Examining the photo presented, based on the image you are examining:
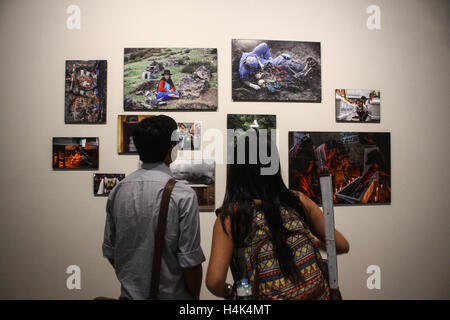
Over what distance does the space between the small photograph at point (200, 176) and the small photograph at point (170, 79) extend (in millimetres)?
441

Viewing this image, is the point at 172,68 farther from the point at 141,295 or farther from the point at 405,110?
the point at 405,110

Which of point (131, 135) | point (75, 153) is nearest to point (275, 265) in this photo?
point (131, 135)

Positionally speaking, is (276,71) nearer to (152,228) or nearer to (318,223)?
(318,223)

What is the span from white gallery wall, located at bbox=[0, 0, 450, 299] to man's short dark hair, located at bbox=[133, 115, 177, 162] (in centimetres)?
81

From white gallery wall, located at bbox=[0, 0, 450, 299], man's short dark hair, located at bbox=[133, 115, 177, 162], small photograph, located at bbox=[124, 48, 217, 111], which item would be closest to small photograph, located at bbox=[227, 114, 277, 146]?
white gallery wall, located at bbox=[0, 0, 450, 299]

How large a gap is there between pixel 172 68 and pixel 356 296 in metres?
2.41

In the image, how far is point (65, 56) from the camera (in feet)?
6.49

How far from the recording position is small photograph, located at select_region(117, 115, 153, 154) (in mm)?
1933

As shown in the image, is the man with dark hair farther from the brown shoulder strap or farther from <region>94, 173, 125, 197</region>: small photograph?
<region>94, 173, 125, 197</region>: small photograph

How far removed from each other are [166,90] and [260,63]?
0.79 m

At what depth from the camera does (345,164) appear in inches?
79.3

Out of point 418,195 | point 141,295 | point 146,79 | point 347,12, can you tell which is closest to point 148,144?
point 141,295

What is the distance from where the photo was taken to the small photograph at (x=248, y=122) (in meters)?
1.95

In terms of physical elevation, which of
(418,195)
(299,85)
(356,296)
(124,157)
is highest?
(299,85)
